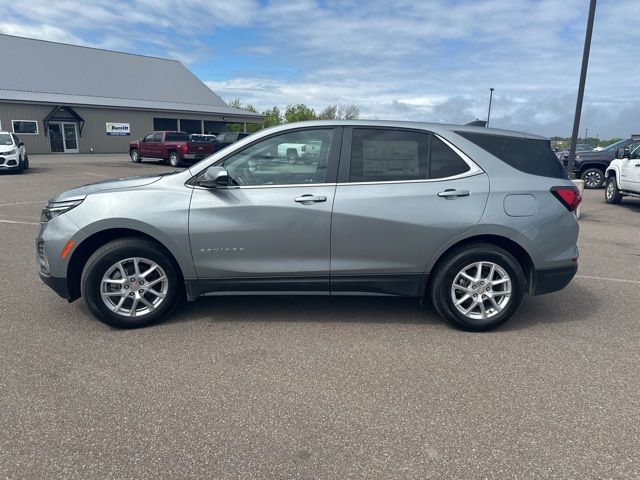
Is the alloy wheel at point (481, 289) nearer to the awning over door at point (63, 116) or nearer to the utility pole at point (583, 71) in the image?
the utility pole at point (583, 71)

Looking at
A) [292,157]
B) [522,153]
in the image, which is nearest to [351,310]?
[292,157]

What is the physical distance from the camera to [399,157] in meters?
4.08

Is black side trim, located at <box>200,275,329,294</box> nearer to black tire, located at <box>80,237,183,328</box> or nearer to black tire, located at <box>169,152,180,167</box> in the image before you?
black tire, located at <box>80,237,183,328</box>

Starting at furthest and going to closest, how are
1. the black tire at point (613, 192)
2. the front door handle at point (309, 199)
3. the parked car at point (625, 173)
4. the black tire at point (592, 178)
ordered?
1. the black tire at point (592, 178)
2. the black tire at point (613, 192)
3. the parked car at point (625, 173)
4. the front door handle at point (309, 199)

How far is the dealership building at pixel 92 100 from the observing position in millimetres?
30922

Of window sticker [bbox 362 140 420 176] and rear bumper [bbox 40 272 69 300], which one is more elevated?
window sticker [bbox 362 140 420 176]

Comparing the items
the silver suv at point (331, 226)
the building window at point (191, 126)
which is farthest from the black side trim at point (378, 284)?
the building window at point (191, 126)

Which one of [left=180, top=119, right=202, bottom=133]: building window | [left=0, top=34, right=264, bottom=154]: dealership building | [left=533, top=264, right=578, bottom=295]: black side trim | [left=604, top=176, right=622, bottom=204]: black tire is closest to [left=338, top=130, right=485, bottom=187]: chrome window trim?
[left=533, top=264, right=578, bottom=295]: black side trim

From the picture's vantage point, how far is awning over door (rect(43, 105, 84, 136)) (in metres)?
31.1

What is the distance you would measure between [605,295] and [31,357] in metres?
5.57

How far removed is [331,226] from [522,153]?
1837 millimetres

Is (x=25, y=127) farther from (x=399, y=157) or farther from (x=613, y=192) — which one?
(x=399, y=157)

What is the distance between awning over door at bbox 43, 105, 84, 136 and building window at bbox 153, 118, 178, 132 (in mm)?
5735

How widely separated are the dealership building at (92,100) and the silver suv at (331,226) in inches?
1241
